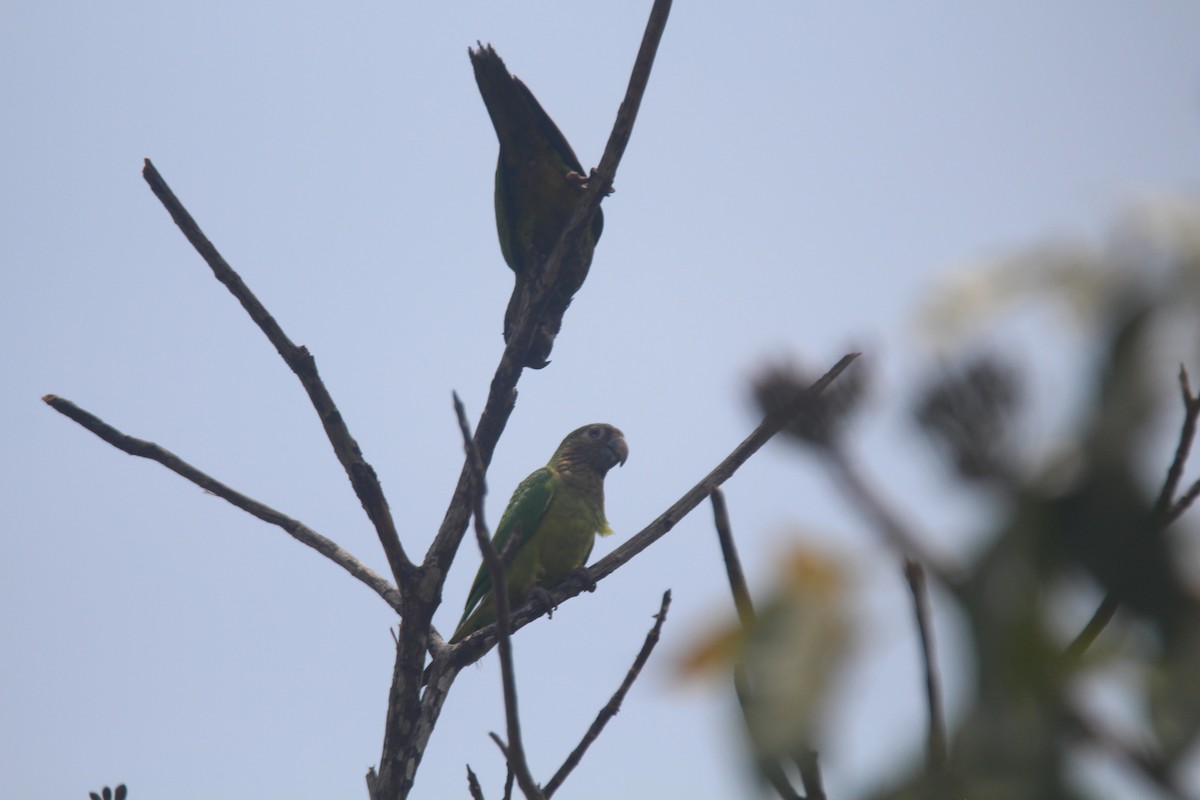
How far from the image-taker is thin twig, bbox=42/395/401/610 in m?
4.59

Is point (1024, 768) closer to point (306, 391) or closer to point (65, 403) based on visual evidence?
point (306, 391)

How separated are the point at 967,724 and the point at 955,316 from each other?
362 millimetres

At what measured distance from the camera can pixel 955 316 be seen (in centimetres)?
87

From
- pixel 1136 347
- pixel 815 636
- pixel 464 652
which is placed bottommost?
pixel 815 636

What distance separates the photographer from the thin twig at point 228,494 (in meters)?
4.59

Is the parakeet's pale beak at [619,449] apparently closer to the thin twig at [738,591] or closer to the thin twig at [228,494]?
the thin twig at [228,494]

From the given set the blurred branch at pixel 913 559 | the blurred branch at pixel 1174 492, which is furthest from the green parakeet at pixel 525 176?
the blurred branch at pixel 913 559

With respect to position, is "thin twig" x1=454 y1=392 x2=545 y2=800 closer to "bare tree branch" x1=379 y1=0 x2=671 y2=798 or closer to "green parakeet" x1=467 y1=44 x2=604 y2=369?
"bare tree branch" x1=379 y1=0 x2=671 y2=798

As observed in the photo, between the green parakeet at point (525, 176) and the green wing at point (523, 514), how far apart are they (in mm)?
1427

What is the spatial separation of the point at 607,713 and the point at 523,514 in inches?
172

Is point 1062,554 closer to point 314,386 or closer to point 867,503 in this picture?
point 867,503

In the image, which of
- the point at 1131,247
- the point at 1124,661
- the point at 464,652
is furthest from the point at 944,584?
the point at 464,652

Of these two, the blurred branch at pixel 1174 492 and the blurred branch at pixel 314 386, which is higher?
the blurred branch at pixel 314 386

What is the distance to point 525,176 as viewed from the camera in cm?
838
